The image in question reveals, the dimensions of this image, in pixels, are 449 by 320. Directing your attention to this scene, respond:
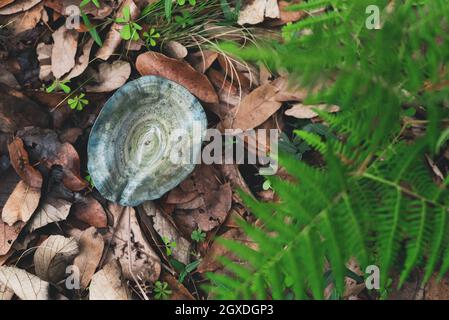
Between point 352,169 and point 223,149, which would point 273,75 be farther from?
point 352,169

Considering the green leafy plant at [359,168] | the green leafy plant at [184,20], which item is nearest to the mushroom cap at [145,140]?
the green leafy plant at [184,20]

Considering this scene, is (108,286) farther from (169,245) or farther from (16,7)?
(16,7)

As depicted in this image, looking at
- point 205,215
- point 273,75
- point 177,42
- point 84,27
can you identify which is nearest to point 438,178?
point 273,75

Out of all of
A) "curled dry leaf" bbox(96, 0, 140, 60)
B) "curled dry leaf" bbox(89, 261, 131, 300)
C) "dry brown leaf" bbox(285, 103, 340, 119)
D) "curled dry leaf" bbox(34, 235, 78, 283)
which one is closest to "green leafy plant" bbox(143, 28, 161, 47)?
"curled dry leaf" bbox(96, 0, 140, 60)

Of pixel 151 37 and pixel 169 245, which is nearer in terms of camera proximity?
pixel 169 245

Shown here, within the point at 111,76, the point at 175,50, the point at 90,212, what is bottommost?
the point at 90,212

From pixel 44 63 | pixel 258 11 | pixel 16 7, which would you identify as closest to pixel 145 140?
pixel 44 63
